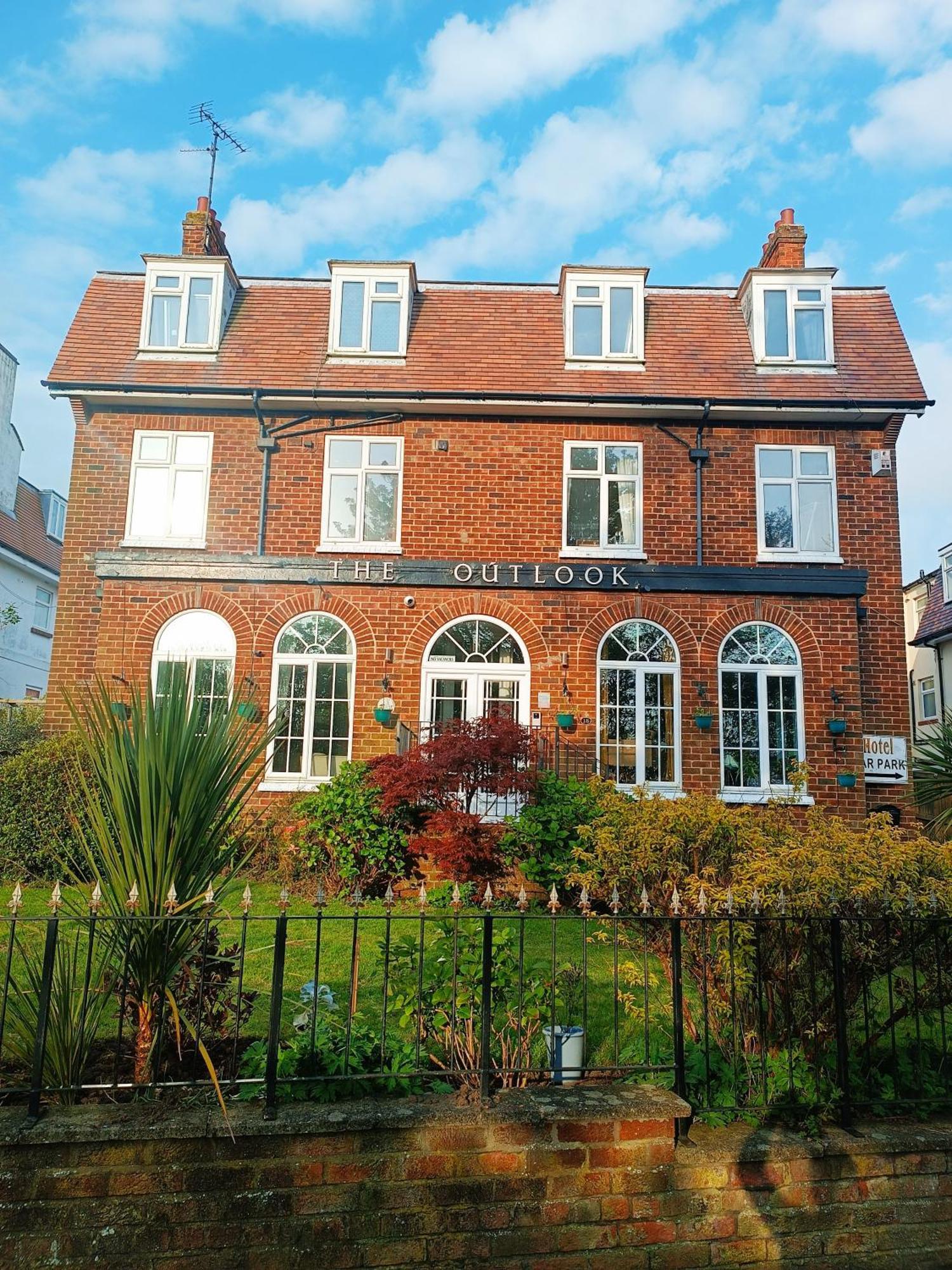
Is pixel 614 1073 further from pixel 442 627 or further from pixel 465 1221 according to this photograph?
pixel 442 627

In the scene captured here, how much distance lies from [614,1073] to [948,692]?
23421 mm

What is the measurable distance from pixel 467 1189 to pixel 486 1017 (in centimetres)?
73

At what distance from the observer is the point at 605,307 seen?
15.0 m

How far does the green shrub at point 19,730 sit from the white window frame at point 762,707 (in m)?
9.91

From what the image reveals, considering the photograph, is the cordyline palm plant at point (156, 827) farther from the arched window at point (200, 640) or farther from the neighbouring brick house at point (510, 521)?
the arched window at point (200, 640)

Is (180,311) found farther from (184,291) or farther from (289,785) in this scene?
(289,785)

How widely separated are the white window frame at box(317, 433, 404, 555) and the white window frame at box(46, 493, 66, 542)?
17.4 metres

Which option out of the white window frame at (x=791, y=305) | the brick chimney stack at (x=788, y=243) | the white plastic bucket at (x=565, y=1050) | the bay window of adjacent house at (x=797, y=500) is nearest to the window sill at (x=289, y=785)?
the bay window of adjacent house at (x=797, y=500)

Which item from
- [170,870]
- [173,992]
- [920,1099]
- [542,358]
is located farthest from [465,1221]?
[542,358]

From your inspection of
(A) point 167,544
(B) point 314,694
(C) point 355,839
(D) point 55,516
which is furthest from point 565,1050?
(D) point 55,516

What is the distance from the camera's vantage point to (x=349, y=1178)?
3914 millimetres

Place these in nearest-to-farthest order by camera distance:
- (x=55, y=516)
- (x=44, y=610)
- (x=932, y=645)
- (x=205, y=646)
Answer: (x=205, y=646)
(x=932, y=645)
(x=44, y=610)
(x=55, y=516)

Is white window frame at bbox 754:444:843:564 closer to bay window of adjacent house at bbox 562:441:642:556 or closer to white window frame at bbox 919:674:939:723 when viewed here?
bay window of adjacent house at bbox 562:441:642:556

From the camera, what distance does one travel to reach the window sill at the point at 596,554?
13695mm
